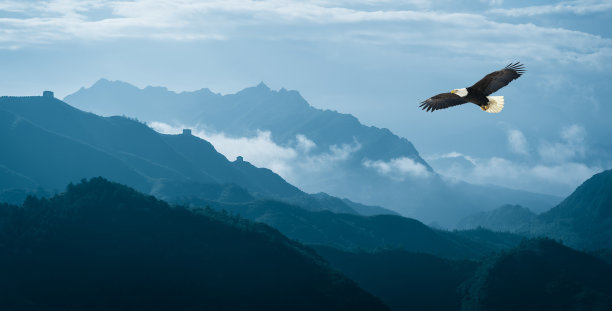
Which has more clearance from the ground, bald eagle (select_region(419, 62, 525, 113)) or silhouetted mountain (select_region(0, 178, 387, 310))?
bald eagle (select_region(419, 62, 525, 113))

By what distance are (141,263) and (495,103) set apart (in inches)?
5893

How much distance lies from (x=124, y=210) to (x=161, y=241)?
18229 millimetres

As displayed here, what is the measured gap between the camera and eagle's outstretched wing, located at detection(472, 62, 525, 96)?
2873 centimetres

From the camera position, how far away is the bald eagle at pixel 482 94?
92.5 feet

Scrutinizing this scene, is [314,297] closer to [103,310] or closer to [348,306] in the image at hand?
[348,306]

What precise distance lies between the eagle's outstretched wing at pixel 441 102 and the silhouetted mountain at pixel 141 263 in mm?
130873

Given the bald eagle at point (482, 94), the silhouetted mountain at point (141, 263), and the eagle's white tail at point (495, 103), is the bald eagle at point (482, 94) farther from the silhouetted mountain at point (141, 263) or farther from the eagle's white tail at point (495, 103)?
the silhouetted mountain at point (141, 263)

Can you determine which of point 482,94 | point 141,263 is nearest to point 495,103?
point 482,94

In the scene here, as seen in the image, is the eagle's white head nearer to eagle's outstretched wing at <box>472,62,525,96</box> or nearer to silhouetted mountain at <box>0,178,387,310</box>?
eagle's outstretched wing at <box>472,62,525,96</box>

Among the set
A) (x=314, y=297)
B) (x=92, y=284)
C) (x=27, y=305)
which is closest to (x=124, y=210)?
(x=92, y=284)

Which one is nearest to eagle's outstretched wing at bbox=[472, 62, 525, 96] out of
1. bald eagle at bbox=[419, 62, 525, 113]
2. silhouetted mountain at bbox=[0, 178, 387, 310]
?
bald eagle at bbox=[419, 62, 525, 113]

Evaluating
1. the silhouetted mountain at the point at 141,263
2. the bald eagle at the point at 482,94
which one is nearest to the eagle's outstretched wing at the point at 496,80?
the bald eagle at the point at 482,94

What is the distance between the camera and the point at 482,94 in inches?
1135

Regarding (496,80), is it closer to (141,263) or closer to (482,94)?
(482,94)
